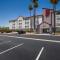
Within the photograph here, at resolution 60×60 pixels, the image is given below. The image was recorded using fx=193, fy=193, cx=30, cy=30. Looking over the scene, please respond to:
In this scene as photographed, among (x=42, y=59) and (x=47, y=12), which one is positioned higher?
(x=47, y=12)

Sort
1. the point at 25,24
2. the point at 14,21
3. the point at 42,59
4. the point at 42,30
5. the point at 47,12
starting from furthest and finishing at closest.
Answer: the point at 14,21, the point at 25,24, the point at 47,12, the point at 42,30, the point at 42,59

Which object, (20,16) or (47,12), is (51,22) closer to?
(47,12)

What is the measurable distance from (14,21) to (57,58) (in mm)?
100376

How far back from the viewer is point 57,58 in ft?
40.4

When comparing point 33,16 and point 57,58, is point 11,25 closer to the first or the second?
point 33,16

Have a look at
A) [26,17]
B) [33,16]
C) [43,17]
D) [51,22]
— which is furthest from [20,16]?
[51,22]

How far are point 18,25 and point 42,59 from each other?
97.0 m

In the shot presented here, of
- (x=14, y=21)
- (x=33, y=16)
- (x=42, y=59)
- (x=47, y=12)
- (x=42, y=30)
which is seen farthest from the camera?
(x=14, y=21)

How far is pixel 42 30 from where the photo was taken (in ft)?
268

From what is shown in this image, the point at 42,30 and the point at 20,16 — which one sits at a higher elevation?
the point at 20,16

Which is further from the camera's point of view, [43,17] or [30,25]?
[30,25]

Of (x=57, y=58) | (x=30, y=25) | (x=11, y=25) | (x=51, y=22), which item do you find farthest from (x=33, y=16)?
(x=57, y=58)

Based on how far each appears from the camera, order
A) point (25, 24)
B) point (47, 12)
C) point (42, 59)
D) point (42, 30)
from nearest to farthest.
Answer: point (42, 59)
point (42, 30)
point (47, 12)
point (25, 24)

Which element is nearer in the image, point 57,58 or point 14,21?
point 57,58
